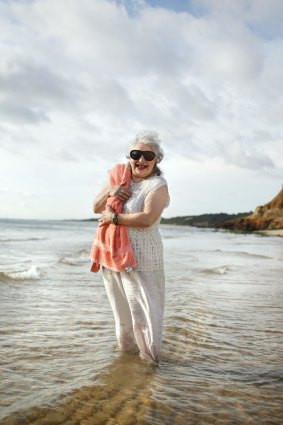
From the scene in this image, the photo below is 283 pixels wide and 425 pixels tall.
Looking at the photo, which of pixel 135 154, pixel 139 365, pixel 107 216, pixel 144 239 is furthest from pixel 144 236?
pixel 139 365

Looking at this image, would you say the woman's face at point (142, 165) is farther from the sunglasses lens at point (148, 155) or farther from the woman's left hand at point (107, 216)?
the woman's left hand at point (107, 216)

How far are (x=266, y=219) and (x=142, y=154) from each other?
76622mm

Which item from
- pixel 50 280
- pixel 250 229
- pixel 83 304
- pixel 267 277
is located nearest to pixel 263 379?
pixel 83 304

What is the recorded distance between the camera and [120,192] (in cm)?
411

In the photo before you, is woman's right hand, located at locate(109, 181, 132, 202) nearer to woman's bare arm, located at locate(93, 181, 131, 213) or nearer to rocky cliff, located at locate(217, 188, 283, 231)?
woman's bare arm, located at locate(93, 181, 131, 213)

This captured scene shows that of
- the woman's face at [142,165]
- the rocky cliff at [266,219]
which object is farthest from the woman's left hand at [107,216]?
the rocky cliff at [266,219]

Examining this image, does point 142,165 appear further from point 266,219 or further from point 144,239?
point 266,219

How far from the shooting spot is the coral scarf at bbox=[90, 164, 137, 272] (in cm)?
402

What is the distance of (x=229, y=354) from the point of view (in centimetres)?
478

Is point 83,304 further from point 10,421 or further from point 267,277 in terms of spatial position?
point 267,277

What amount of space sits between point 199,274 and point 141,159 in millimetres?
8646

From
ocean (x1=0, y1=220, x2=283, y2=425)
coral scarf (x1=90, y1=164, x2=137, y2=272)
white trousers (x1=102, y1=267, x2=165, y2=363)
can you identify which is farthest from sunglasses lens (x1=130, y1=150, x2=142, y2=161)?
ocean (x1=0, y1=220, x2=283, y2=425)

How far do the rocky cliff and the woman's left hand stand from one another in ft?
235

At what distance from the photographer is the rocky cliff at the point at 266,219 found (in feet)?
247
